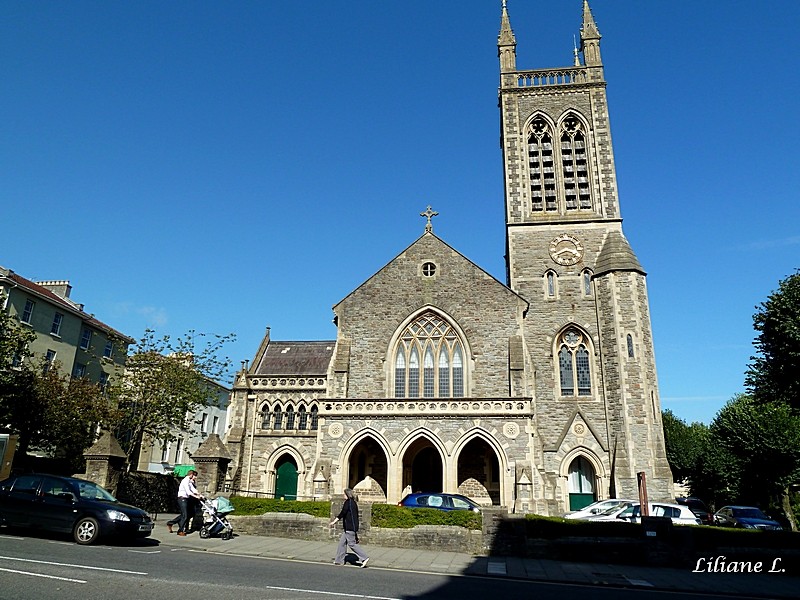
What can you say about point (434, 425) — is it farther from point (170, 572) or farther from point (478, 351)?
point (170, 572)

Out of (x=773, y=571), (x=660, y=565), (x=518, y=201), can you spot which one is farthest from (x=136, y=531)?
(x=518, y=201)

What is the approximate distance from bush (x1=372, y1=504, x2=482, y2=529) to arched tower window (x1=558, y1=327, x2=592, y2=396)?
46.3ft

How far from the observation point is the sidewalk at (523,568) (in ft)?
38.3

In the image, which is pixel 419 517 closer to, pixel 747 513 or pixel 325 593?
pixel 325 593

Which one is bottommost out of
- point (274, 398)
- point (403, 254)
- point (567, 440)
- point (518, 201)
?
point (567, 440)

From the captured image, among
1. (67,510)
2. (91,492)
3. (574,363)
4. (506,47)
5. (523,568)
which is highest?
(506,47)

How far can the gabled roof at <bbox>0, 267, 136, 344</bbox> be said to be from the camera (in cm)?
3128

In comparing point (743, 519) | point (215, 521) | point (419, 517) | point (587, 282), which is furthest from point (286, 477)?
point (743, 519)

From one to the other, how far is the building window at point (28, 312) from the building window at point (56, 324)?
5.75ft

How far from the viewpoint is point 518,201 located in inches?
1288

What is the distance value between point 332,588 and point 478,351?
1821 cm

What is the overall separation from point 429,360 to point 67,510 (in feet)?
56.9

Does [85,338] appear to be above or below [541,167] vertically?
below

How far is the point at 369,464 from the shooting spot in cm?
2623
